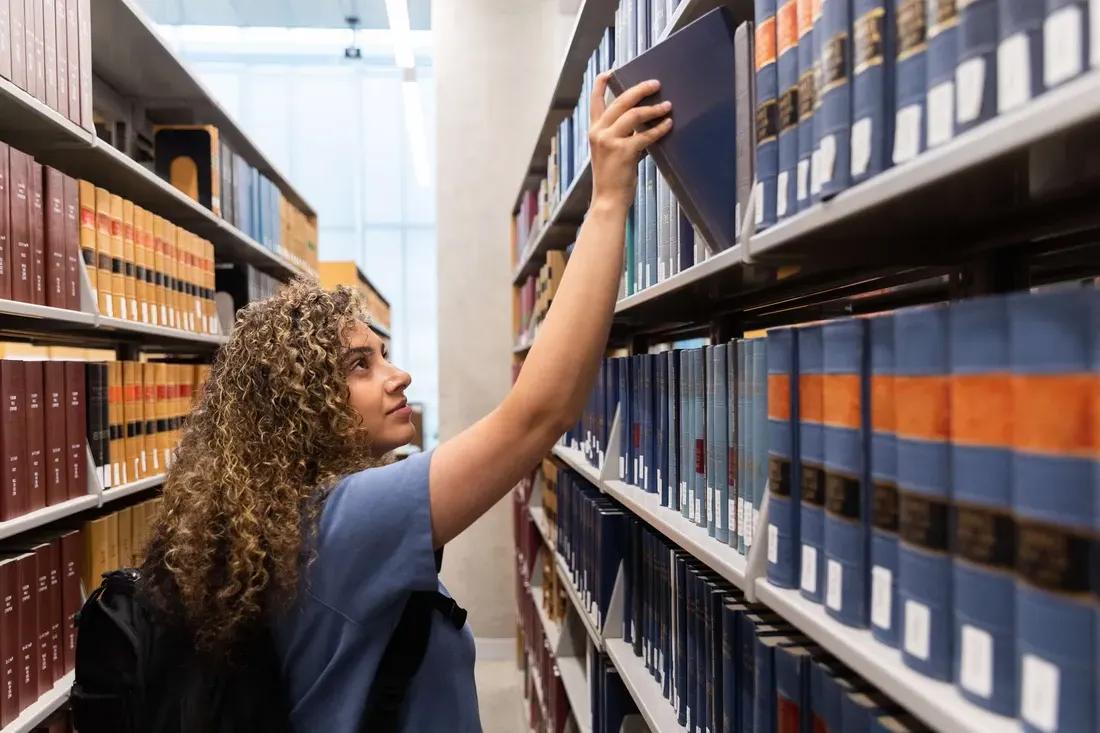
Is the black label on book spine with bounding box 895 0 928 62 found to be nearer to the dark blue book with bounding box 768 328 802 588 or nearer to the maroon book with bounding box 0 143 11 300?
the dark blue book with bounding box 768 328 802 588

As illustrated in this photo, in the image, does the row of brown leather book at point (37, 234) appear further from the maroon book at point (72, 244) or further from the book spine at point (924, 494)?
the book spine at point (924, 494)

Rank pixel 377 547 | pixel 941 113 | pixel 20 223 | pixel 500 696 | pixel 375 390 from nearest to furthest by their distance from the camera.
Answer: pixel 941 113 < pixel 377 547 < pixel 375 390 < pixel 20 223 < pixel 500 696

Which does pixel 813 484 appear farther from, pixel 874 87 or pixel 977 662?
pixel 874 87

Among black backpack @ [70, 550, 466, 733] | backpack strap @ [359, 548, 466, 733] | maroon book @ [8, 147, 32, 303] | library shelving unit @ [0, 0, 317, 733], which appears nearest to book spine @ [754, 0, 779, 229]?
backpack strap @ [359, 548, 466, 733]

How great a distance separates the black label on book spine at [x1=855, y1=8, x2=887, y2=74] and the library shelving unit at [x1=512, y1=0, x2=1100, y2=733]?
0.33ft

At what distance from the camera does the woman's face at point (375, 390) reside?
1.40m

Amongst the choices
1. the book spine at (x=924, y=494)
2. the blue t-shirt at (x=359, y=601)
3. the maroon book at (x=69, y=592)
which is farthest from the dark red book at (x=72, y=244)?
the book spine at (x=924, y=494)

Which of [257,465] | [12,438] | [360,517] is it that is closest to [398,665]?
[360,517]

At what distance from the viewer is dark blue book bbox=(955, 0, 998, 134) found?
0.58m

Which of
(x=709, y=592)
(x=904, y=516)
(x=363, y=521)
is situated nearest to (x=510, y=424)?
(x=363, y=521)

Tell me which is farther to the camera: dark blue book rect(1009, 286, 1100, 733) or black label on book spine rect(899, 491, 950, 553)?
black label on book spine rect(899, 491, 950, 553)

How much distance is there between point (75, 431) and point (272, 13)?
5727 mm

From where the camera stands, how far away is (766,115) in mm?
925

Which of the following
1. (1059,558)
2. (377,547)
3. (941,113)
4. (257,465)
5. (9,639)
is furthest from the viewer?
(9,639)
